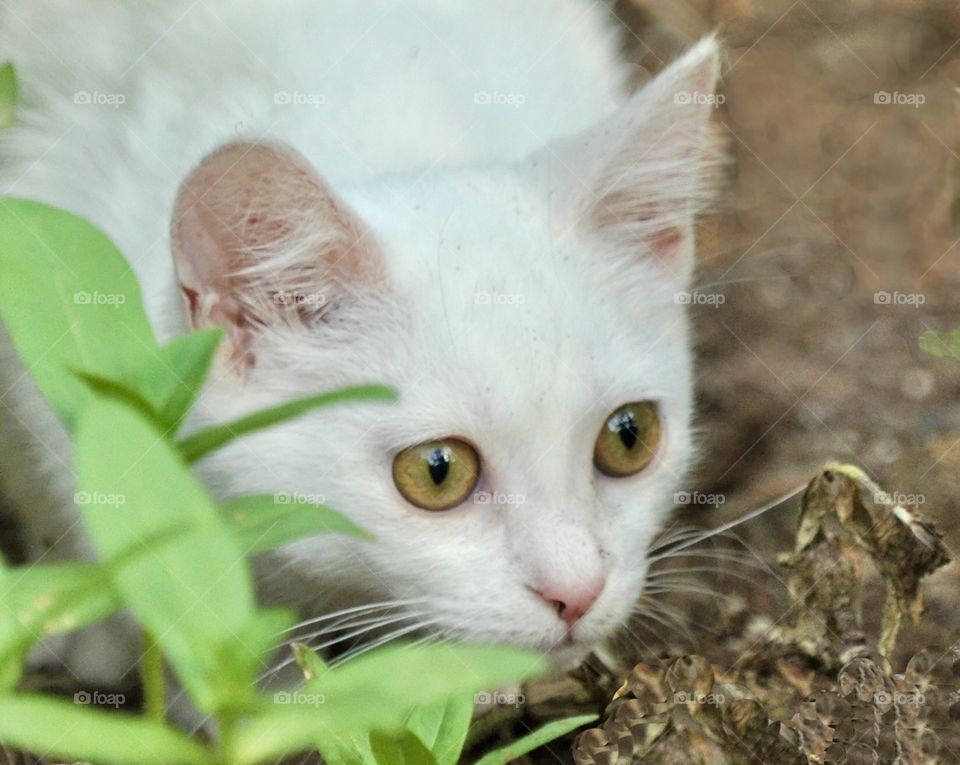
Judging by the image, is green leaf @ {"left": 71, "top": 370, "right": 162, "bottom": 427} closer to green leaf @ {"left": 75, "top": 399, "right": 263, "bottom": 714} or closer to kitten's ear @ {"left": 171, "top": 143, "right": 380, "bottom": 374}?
green leaf @ {"left": 75, "top": 399, "right": 263, "bottom": 714}

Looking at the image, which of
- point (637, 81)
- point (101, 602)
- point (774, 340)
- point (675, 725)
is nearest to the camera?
point (101, 602)

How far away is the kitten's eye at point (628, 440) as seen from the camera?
1.56 m

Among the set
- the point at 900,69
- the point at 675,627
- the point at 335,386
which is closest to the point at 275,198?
the point at 335,386

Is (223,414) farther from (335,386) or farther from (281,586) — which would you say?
(281,586)

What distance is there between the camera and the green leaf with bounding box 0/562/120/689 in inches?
25.4

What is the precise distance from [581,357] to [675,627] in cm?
65

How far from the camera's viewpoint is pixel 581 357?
4.86 feet
